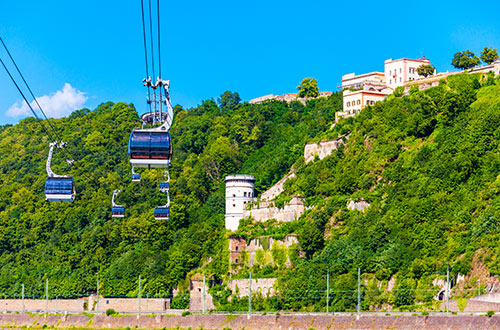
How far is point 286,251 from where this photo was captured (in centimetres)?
8731

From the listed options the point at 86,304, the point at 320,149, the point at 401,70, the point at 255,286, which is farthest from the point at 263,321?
the point at 401,70

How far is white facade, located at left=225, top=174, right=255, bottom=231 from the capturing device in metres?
96.5

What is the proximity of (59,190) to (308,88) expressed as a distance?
77.7 meters

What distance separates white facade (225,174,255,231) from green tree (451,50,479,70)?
2793 centimetres

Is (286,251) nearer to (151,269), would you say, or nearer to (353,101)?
(151,269)

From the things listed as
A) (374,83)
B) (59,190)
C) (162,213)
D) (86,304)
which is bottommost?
(86,304)

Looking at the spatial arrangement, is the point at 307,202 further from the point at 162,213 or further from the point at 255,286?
the point at 162,213

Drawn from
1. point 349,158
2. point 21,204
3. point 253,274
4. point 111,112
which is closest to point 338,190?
point 349,158

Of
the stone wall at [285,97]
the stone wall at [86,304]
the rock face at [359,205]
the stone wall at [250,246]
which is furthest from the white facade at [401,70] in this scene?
the stone wall at [86,304]

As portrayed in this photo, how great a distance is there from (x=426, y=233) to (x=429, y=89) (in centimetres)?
2462

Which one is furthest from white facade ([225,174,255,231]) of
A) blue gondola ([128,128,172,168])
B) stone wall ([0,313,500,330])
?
blue gondola ([128,128,172,168])

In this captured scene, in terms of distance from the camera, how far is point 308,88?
432 ft

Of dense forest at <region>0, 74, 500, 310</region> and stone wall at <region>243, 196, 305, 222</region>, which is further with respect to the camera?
stone wall at <region>243, 196, 305, 222</region>

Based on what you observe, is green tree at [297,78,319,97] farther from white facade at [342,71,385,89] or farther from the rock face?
the rock face
